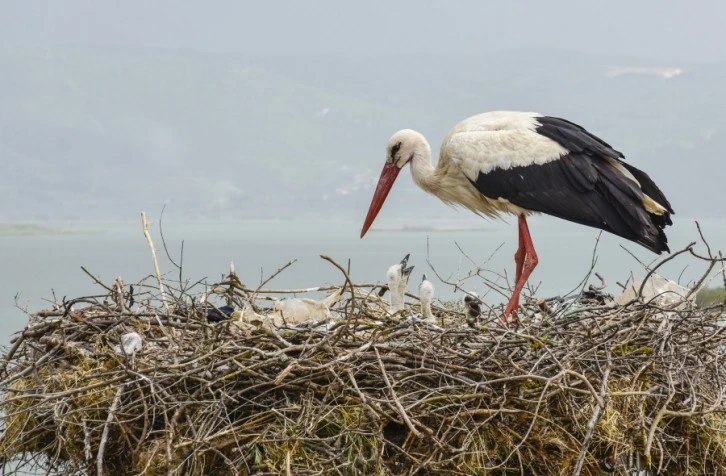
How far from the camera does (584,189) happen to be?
7.59m

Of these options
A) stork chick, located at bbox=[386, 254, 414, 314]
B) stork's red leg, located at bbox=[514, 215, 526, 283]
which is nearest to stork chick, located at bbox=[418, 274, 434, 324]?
stork chick, located at bbox=[386, 254, 414, 314]

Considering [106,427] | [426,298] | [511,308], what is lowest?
[106,427]

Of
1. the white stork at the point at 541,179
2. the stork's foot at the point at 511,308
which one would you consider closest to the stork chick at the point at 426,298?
the stork's foot at the point at 511,308

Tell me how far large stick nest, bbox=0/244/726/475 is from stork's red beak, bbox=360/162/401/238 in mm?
2568

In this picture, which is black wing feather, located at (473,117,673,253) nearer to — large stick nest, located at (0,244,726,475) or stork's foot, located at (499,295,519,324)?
stork's foot, located at (499,295,519,324)

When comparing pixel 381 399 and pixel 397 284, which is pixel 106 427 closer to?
pixel 381 399

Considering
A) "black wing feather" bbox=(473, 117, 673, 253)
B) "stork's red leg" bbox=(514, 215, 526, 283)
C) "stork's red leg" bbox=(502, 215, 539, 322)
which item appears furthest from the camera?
"stork's red leg" bbox=(514, 215, 526, 283)

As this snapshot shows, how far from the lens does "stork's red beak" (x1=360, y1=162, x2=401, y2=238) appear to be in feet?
28.5

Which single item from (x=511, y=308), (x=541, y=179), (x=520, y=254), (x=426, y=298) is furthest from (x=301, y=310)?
(x=520, y=254)

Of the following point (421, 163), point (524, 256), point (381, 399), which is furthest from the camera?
point (421, 163)

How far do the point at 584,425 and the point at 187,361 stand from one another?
1959 mm

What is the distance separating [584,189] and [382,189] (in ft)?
5.57

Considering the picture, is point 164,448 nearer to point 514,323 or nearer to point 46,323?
point 46,323

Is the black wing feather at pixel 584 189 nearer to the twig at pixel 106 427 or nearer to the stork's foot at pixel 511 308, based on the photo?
the stork's foot at pixel 511 308
